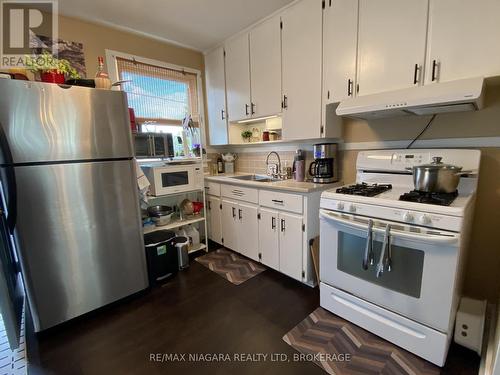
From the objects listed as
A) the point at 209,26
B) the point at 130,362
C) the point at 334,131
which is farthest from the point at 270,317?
the point at 209,26

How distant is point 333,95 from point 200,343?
6.98 ft

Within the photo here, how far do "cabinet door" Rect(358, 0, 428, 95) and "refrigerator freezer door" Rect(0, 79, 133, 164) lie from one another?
1.88 m

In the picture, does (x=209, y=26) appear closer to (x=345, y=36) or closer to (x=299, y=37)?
(x=299, y=37)

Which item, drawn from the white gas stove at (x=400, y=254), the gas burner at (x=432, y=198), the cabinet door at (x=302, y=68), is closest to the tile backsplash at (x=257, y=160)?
the cabinet door at (x=302, y=68)

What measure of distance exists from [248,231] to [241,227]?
11 centimetres

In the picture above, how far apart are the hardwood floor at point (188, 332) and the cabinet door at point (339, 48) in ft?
5.75

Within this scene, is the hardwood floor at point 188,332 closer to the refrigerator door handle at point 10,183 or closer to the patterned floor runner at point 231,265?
the patterned floor runner at point 231,265

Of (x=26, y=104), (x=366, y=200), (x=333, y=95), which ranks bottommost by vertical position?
(x=366, y=200)

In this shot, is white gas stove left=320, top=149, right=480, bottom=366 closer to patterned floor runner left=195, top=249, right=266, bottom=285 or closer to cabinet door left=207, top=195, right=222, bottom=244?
patterned floor runner left=195, top=249, right=266, bottom=285

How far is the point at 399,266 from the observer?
1.43 metres

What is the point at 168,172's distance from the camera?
2506mm

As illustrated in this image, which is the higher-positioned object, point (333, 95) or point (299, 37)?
point (299, 37)

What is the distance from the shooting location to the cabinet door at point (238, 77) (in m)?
2.70

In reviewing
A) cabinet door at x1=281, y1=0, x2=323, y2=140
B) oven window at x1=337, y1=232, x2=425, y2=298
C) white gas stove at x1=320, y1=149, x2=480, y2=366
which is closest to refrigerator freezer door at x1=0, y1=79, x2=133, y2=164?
cabinet door at x1=281, y1=0, x2=323, y2=140
